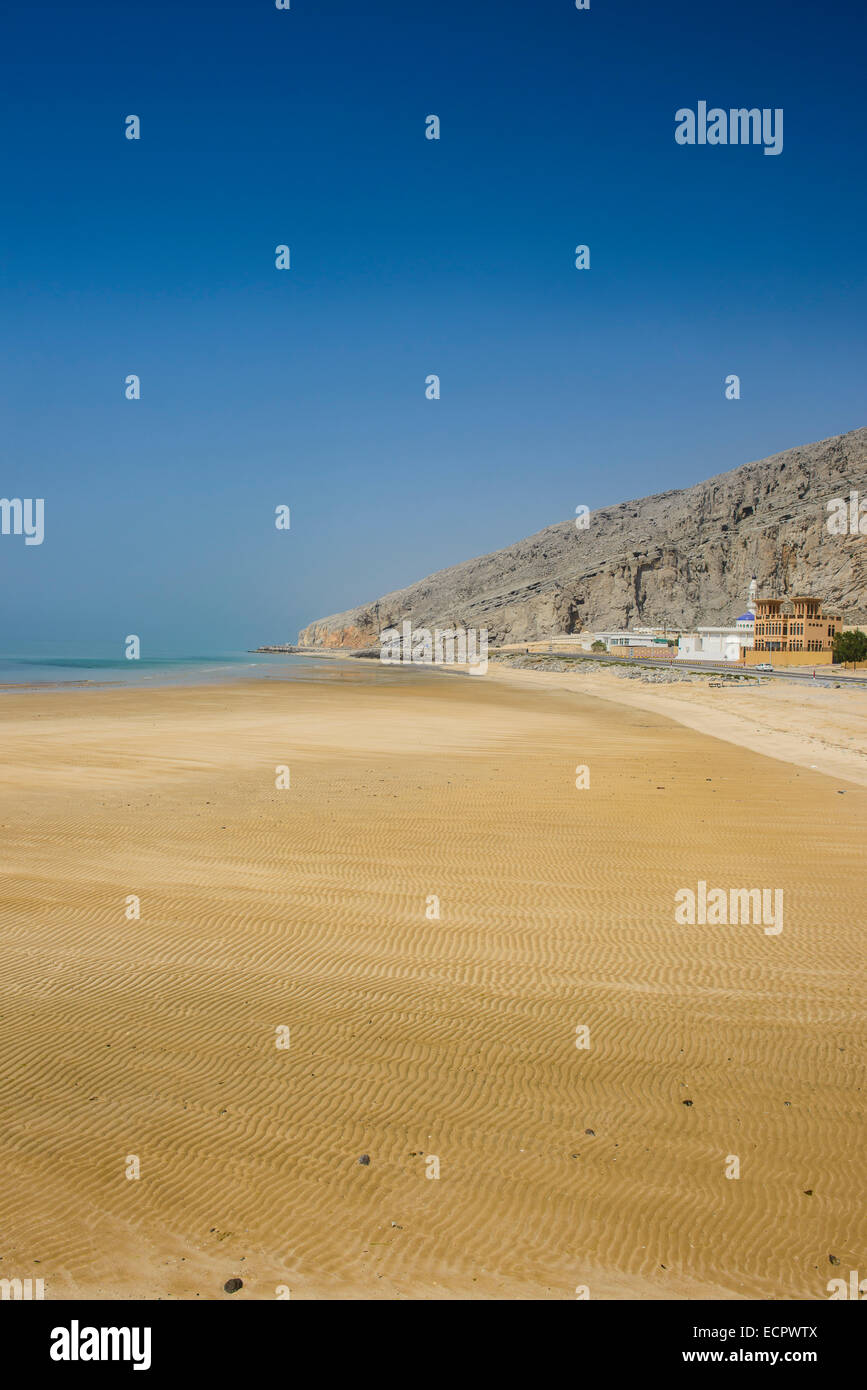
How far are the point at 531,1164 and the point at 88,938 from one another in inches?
207

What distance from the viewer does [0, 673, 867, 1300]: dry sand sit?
390 centimetres

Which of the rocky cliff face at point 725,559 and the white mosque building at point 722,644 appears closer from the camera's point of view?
the white mosque building at point 722,644

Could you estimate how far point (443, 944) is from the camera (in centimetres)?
780

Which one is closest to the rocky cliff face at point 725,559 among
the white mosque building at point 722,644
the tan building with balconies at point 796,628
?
the white mosque building at point 722,644

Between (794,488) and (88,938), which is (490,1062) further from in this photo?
(794,488)

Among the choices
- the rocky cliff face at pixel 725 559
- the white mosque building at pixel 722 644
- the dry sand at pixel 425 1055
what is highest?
the rocky cliff face at pixel 725 559

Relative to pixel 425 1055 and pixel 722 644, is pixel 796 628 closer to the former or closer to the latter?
pixel 722 644

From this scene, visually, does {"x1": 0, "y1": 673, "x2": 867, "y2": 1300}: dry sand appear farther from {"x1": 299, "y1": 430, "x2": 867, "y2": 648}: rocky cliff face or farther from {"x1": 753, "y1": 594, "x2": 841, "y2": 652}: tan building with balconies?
{"x1": 299, "y1": 430, "x2": 867, "y2": 648}: rocky cliff face

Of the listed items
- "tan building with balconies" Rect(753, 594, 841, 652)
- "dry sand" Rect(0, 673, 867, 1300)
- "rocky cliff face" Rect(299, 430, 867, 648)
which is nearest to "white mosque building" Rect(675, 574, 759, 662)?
"tan building with balconies" Rect(753, 594, 841, 652)

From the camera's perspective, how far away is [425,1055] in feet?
18.8

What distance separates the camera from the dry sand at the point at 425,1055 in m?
3.90

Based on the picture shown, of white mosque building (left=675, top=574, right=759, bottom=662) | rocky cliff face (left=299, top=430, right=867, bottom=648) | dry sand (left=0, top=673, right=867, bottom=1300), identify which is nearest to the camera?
dry sand (left=0, top=673, right=867, bottom=1300)

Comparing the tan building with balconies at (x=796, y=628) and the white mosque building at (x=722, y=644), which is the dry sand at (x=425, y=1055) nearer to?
the tan building with balconies at (x=796, y=628)
